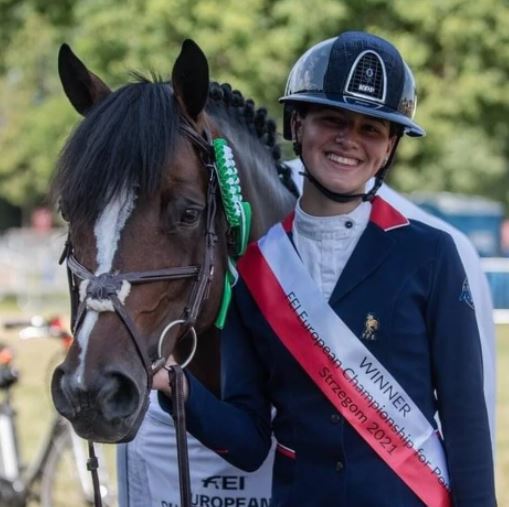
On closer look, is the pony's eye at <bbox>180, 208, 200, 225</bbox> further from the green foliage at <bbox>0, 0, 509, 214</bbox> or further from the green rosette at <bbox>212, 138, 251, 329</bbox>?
the green foliage at <bbox>0, 0, 509, 214</bbox>

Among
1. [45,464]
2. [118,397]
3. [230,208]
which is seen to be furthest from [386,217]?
[45,464]

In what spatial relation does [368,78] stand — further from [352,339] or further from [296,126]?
[352,339]

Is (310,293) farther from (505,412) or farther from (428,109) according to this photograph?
(428,109)

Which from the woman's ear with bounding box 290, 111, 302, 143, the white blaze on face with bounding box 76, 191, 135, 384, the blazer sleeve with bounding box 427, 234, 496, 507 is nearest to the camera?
the white blaze on face with bounding box 76, 191, 135, 384

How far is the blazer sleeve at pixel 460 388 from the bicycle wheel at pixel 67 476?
145 inches

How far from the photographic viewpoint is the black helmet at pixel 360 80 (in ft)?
8.21

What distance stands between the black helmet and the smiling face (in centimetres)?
4

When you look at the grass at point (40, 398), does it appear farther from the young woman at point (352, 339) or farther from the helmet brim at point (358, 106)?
the helmet brim at point (358, 106)

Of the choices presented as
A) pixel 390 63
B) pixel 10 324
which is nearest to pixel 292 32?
pixel 10 324

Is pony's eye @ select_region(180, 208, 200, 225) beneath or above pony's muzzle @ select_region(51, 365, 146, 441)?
above

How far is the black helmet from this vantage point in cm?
250

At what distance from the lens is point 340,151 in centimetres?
251

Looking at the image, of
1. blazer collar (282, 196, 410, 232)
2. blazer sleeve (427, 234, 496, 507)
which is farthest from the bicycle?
blazer sleeve (427, 234, 496, 507)

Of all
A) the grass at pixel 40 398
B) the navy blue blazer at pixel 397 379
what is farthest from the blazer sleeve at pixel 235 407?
the grass at pixel 40 398
